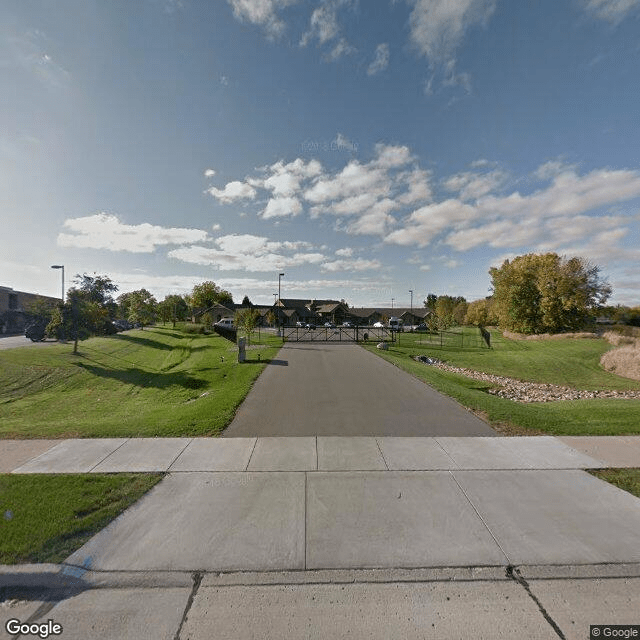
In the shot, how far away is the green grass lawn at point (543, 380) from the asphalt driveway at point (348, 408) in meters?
0.79

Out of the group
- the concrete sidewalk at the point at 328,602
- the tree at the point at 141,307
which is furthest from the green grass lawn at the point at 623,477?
the tree at the point at 141,307

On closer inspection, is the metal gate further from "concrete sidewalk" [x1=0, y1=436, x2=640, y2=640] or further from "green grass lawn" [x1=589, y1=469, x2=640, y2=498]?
"green grass lawn" [x1=589, y1=469, x2=640, y2=498]

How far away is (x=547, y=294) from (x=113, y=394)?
43.8m

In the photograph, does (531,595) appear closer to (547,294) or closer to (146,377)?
(146,377)

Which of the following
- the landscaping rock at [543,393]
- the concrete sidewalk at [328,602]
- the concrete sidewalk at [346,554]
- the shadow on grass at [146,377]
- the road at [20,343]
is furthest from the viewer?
the road at [20,343]

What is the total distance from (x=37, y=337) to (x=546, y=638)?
1542 inches

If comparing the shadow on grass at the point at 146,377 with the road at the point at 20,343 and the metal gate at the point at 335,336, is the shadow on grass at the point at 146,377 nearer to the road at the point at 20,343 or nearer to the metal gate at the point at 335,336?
the road at the point at 20,343

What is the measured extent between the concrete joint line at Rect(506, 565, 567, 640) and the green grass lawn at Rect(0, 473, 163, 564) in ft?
15.6

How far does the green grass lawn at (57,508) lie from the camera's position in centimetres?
330

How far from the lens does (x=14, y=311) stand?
1781 inches

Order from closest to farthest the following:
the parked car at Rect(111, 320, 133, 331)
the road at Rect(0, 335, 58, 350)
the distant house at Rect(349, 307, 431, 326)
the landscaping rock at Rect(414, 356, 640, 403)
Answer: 1. the landscaping rock at Rect(414, 356, 640, 403)
2. the road at Rect(0, 335, 58, 350)
3. the parked car at Rect(111, 320, 133, 331)
4. the distant house at Rect(349, 307, 431, 326)

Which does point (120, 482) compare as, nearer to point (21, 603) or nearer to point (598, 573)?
point (21, 603)

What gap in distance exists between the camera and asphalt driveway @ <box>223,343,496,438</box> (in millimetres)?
6906

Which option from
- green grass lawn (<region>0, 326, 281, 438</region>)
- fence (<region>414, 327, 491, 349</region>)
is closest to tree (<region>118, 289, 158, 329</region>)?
green grass lawn (<region>0, 326, 281, 438</region>)
